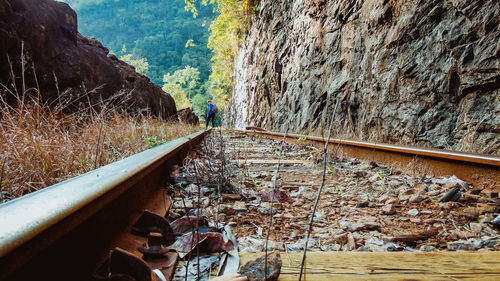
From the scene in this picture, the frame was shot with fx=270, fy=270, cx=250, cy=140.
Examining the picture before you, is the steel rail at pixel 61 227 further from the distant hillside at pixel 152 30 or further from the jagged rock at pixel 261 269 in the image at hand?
the distant hillside at pixel 152 30

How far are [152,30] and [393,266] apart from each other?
100302 millimetres

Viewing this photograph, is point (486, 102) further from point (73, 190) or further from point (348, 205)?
point (73, 190)

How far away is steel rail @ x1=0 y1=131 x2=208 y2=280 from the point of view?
17.1 inches

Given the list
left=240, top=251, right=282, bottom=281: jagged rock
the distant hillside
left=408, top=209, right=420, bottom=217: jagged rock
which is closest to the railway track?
left=240, top=251, right=282, bottom=281: jagged rock

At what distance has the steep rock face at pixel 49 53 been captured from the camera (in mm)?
3311

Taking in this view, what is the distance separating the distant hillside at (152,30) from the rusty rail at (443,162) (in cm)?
6289

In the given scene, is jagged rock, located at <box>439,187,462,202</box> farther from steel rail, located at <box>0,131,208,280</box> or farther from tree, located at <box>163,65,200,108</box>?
tree, located at <box>163,65,200,108</box>

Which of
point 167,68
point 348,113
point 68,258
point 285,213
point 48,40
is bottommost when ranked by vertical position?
point 285,213

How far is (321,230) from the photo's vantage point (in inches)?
52.7

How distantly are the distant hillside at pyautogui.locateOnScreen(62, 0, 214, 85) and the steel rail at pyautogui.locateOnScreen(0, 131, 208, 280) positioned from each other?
6466 centimetres

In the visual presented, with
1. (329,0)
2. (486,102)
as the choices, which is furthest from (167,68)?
(486,102)

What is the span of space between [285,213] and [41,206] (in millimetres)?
1227

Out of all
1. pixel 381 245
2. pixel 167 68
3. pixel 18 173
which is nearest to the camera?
pixel 381 245

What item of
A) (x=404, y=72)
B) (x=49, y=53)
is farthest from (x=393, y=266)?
(x=49, y=53)
